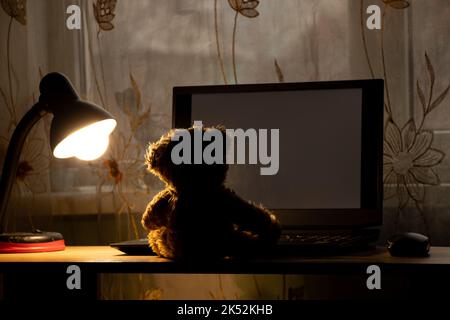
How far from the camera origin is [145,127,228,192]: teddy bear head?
39.2 inches

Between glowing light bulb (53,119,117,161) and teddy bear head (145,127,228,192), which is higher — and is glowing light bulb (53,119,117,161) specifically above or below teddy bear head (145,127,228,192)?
above

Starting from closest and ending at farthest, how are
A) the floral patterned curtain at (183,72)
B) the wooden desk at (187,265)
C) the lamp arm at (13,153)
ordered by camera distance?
the wooden desk at (187,265), the lamp arm at (13,153), the floral patterned curtain at (183,72)

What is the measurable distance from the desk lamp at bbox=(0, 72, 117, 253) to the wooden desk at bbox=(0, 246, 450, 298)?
2.0 inches

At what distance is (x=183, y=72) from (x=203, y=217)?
569mm

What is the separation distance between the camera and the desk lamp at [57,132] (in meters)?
1.09

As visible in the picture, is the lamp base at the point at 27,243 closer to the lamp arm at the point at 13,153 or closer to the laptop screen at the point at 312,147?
the lamp arm at the point at 13,153

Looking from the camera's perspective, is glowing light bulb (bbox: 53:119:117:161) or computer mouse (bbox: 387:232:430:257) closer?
computer mouse (bbox: 387:232:430:257)

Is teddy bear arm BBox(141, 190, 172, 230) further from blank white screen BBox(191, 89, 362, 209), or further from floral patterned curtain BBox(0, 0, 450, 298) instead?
floral patterned curtain BBox(0, 0, 450, 298)

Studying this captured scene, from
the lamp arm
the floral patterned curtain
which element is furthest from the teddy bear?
the floral patterned curtain

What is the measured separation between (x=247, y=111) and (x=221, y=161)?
265 millimetres

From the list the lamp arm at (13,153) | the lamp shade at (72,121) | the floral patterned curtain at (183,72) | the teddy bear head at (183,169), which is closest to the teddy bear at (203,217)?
the teddy bear head at (183,169)

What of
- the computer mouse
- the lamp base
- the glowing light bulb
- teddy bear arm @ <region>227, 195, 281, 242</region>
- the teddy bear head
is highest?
the glowing light bulb

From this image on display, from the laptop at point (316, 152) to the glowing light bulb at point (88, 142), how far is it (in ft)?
0.65
